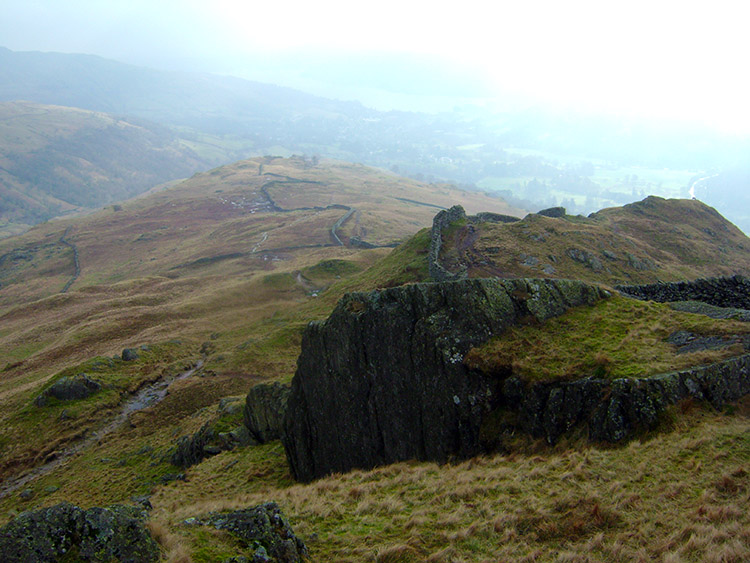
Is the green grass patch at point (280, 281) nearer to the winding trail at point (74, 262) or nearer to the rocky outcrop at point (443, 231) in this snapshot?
the rocky outcrop at point (443, 231)

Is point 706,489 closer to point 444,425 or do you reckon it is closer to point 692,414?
point 692,414

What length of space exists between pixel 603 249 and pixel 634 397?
4850 centimetres

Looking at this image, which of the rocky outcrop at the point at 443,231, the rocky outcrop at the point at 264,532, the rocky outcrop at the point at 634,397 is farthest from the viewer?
the rocky outcrop at the point at 443,231

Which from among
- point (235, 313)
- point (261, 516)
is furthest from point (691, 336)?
point (235, 313)

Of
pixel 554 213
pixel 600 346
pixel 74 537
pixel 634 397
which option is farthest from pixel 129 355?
pixel 554 213

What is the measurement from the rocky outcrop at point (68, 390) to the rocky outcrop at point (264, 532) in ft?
137

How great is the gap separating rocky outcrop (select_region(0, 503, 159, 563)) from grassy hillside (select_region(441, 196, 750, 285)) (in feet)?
138

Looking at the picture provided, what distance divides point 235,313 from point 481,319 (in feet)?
205

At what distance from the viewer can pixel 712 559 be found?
32.6 feet

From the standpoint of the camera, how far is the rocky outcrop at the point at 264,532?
476 inches

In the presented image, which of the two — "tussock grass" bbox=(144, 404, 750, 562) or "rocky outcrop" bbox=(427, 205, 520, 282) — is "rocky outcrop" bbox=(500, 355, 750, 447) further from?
"rocky outcrop" bbox=(427, 205, 520, 282)

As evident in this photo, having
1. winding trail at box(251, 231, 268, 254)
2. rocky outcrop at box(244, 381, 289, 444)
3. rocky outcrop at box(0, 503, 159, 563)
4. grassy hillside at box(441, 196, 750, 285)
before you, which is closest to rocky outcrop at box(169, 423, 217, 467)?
rocky outcrop at box(244, 381, 289, 444)

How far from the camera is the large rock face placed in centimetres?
1984

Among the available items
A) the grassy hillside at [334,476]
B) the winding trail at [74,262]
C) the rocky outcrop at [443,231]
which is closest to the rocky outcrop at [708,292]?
the grassy hillside at [334,476]
